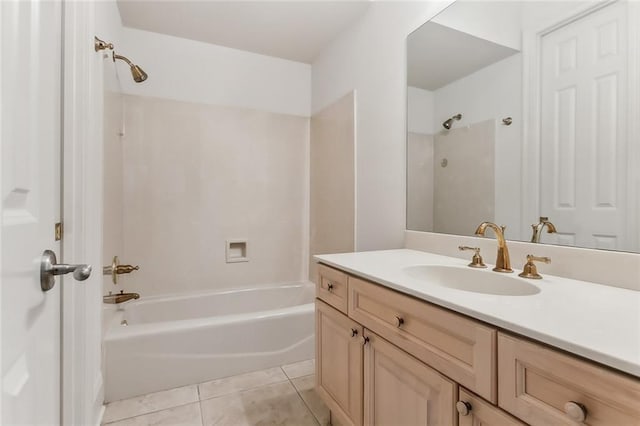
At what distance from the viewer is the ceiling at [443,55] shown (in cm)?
130

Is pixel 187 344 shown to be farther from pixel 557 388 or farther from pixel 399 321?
pixel 557 388

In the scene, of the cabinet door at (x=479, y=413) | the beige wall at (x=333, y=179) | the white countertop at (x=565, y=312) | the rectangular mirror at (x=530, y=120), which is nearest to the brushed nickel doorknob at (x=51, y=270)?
the white countertop at (x=565, y=312)

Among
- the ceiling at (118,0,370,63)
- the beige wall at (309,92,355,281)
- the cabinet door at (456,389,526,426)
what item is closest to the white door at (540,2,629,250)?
the cabinet door at (456,389,526,426)

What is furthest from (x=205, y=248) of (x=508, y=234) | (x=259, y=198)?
(x=508, y=234)

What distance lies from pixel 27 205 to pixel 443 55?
1.67m

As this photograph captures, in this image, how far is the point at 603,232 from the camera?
918 mm

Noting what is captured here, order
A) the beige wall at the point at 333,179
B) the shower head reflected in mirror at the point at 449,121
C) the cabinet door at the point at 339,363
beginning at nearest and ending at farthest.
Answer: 1. the cabinet door at the point at 339,363
2. the shower head reflected in mirror at the point at 449,121
3. the beige wall at the point at 333,179

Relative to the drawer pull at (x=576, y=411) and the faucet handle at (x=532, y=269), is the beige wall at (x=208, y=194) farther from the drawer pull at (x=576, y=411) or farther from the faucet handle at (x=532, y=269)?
the drawer pull at (x=576, y=411)

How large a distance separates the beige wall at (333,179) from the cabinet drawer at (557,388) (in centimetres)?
151

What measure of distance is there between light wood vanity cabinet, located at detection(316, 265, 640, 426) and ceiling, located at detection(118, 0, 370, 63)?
1729 mm

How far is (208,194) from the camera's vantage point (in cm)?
242

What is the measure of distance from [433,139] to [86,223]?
1.59 meters

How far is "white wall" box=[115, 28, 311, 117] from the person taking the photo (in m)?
2.19

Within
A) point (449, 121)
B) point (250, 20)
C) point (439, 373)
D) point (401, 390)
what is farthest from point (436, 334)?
point (250, 20)
